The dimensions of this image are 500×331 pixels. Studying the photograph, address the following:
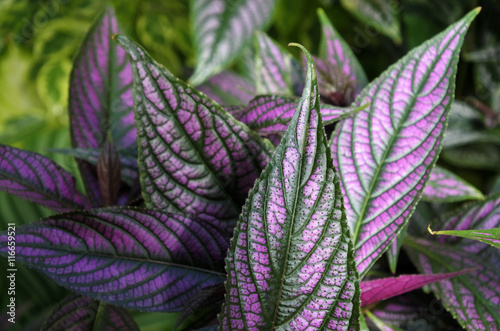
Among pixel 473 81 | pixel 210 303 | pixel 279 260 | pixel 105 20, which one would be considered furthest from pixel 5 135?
pixel 473 81

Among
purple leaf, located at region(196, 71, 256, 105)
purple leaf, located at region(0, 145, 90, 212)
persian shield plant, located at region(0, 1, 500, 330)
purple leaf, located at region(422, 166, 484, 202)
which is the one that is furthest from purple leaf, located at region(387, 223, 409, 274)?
purple leaf, located at region(196, 71, 256, 105)

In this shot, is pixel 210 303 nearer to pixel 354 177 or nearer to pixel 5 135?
pixel 354 177

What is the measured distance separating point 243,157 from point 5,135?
99 cm

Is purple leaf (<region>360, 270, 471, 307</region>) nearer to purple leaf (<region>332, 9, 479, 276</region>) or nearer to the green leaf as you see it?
purple leaf (<region>332, 9, 479, 276</region>)

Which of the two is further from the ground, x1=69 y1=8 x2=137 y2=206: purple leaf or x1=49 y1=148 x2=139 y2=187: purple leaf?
x1=69 y1=8 x2=137 y2=206: purple leaf

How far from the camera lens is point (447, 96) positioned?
1.49ft

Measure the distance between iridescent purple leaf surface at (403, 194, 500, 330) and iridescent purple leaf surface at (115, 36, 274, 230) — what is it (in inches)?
9.3

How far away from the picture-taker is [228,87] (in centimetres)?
96

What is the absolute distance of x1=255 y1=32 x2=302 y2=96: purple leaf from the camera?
0.65 meters

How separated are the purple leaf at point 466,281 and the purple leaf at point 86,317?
322 mm

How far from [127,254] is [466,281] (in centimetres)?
35

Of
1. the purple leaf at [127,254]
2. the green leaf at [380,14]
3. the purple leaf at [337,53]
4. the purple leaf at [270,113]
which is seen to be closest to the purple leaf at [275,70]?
the purple leaf at [337,53]

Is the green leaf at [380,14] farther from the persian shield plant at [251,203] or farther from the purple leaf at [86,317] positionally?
the purple leaf at [86,317]

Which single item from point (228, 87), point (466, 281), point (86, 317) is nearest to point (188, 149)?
point (86, 317)
